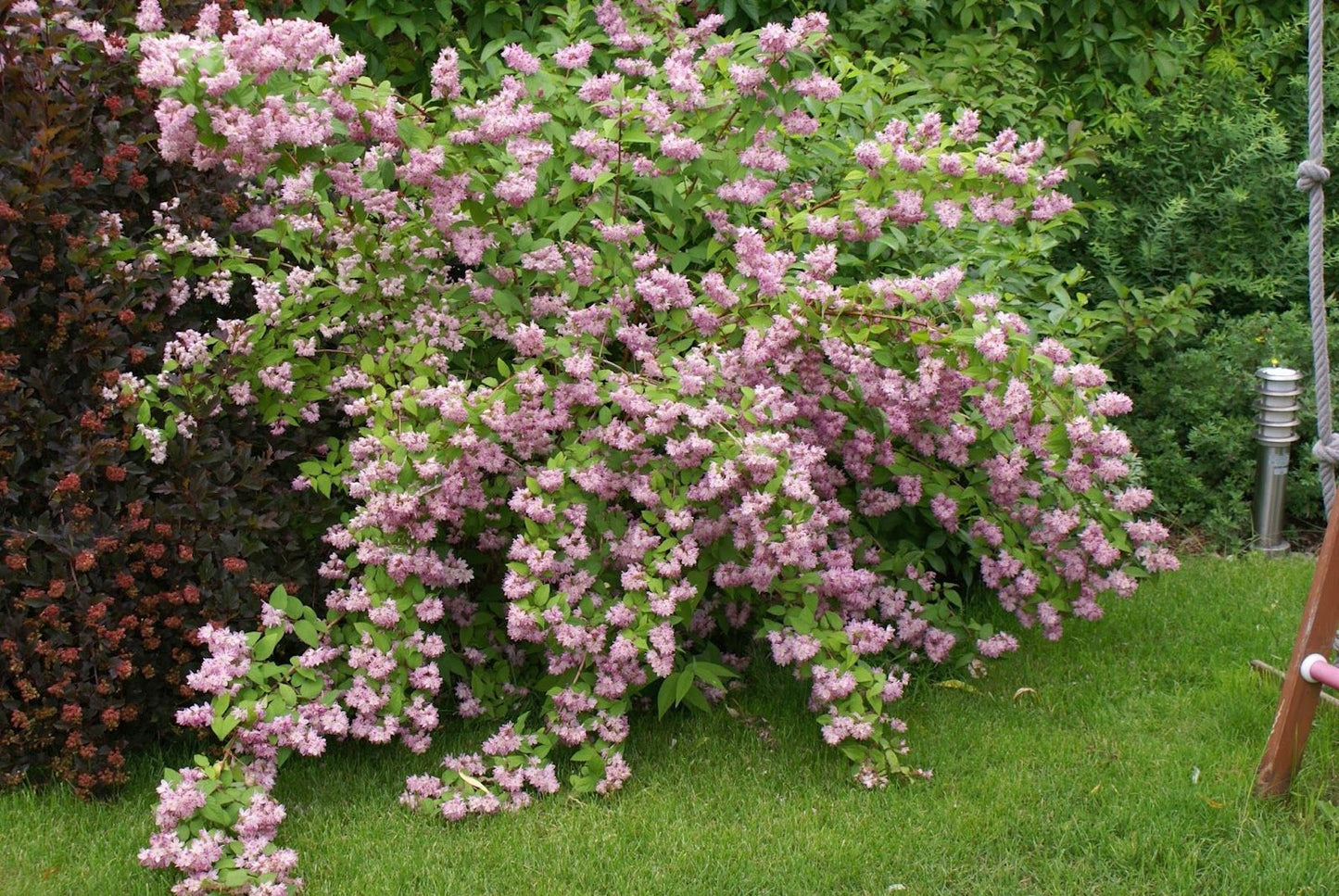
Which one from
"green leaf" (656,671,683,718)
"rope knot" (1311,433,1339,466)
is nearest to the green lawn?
"green leaf" (656,671,683,718)

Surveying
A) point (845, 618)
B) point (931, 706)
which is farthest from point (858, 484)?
point (931, 706)

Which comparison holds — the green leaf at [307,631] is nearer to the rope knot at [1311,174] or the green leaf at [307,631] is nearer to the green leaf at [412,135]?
the green leaf at [412,135]

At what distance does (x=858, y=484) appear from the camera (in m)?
4.21

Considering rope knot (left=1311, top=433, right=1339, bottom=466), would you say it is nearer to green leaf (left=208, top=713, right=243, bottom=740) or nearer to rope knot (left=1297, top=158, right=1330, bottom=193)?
rope knot (left=1297, top=158, right=1330, bottom=193)

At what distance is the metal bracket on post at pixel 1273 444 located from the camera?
533 centimetres

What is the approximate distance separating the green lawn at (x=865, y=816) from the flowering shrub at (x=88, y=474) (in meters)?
0.28

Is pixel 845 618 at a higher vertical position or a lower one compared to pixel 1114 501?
lower

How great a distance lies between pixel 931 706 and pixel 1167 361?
244 centimetres

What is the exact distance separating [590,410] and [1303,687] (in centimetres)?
192

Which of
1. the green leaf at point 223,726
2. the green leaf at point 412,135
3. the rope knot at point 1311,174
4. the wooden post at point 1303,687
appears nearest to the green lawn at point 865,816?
the wooden post at point 1303,687

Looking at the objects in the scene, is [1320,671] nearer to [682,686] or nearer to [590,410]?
[682,686]

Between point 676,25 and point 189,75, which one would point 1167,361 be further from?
point 189,75

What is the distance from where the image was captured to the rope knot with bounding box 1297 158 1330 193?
3.39 meters

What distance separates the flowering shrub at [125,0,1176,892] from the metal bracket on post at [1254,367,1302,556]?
5.82 ft
